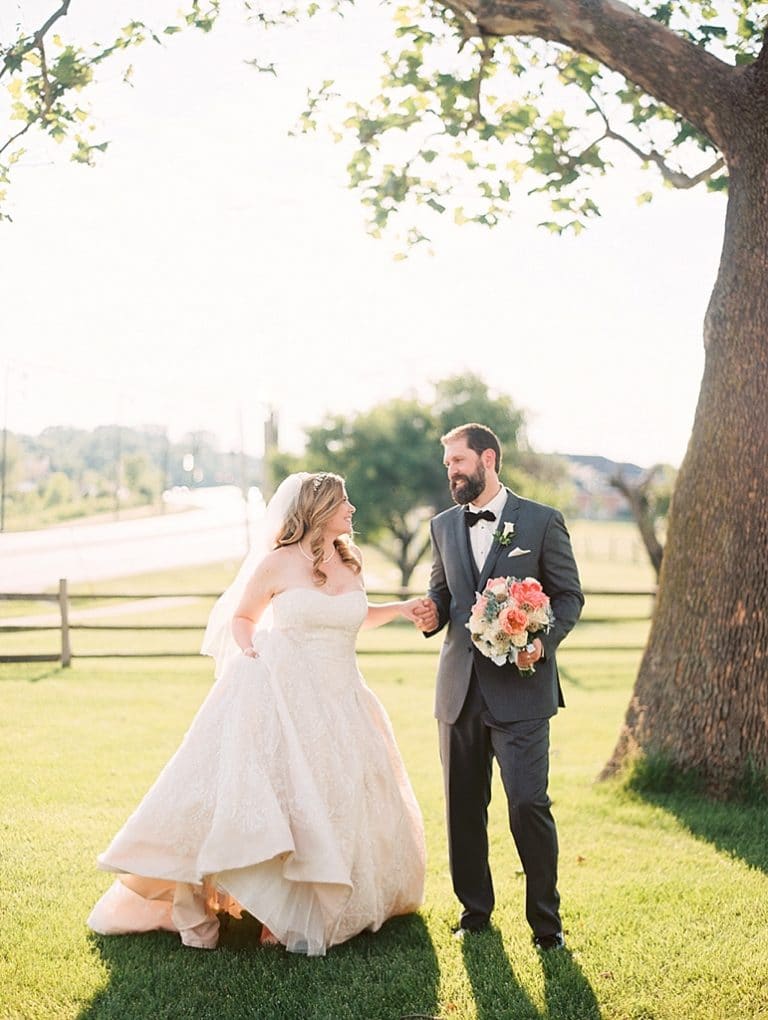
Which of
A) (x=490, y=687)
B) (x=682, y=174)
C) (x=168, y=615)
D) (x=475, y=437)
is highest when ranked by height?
(x=682, y=174)

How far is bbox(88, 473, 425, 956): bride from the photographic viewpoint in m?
4.81

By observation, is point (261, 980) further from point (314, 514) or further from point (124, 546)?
point (124, 546)

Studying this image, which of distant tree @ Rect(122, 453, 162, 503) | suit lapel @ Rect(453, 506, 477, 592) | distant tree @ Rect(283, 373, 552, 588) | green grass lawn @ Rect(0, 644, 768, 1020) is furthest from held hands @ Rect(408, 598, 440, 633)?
distant tree @ Rect(283, 373, 552, 588)

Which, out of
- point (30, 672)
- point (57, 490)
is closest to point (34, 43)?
point (30, 672)

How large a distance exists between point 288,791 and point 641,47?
214 inches

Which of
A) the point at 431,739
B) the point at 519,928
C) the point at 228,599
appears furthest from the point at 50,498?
the point at 519,928

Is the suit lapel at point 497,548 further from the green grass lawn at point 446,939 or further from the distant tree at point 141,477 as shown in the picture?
the distant tree at point 141,477

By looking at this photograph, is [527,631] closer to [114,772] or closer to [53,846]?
[53,846]

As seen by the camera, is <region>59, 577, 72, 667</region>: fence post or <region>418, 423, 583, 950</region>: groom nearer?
<region>418, 423, 583, 950</region>: groom

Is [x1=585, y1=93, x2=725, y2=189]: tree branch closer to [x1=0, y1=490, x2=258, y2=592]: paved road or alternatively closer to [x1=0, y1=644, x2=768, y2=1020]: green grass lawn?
[x1=0, y1=644, x2=768, y2=1020]: green grass lawn

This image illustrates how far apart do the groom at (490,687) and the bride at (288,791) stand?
0.99 feet

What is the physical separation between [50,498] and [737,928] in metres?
14.6

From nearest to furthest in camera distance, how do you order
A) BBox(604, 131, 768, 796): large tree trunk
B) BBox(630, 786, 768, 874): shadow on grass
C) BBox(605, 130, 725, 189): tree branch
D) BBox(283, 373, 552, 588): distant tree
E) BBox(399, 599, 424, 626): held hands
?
BBox(399, 599, 424, 626): held hands
BBox(630, 786, 768, 874): shadow on grass
BBox(604, 131, 768, 796): large tree trunk
BBox(605, 130, 725, 189): tree branch
BBox(283, 373, 552, 588): distant tree

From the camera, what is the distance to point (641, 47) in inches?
289
